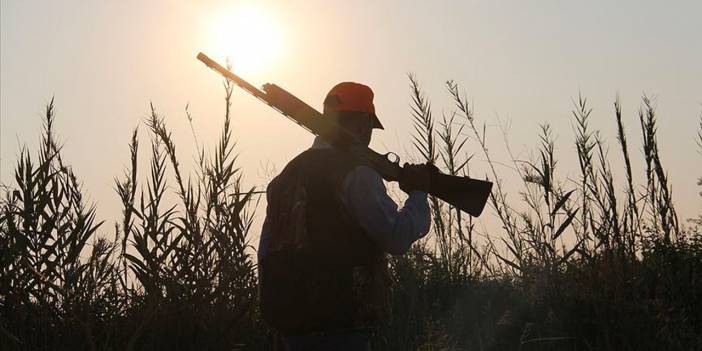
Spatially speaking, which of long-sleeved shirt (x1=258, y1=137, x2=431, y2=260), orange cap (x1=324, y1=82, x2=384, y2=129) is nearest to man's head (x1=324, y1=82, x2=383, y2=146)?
orange cap (x1=324, y1=82, x2=384, y2=129)

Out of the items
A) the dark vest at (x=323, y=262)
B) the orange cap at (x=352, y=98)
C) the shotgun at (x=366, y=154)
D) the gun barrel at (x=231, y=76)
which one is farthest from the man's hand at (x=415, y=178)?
the gun barrel at (x=231, y=76)

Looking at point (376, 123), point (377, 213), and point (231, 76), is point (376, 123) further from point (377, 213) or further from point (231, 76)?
point (231, 76)

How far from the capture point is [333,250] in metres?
4.12

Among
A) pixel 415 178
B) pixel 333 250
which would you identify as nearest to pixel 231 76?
pixel 415 178

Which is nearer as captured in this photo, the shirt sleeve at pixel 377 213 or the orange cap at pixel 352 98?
the shirt sleeve at pixel 377 213

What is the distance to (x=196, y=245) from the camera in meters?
6.06

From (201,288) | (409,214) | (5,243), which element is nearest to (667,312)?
(409,214)

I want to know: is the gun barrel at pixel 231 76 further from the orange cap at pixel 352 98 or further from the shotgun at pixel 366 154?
the orange cap at pixel 352 98

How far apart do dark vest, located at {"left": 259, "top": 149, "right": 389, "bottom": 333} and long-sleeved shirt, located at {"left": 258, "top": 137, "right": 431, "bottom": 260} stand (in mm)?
53

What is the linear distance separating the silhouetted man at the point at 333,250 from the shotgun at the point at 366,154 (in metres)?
0.21

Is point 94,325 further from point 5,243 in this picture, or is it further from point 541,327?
point 541,327

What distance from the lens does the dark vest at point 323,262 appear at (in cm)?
411

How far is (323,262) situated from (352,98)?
83cm

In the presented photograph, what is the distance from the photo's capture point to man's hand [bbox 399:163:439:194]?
450cm
